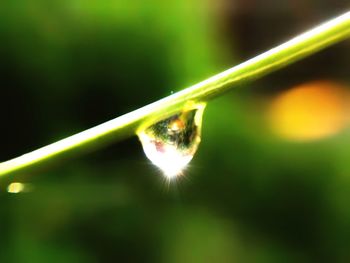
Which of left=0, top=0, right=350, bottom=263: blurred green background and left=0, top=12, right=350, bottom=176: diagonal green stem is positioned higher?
left=0, top=0, right=350, bottom=263: blurred green background

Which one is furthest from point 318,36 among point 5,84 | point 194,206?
point 5,84

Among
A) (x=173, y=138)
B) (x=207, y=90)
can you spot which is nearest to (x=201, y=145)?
(x=173, y=138)

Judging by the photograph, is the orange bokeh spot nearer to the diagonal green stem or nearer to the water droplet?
the water droplet

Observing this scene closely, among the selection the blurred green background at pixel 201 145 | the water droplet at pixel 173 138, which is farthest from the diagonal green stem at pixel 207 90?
the blurred green background at pixel 201 145

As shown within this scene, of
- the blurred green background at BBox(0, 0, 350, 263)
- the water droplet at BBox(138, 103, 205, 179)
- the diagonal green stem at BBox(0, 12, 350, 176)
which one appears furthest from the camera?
the blurred green background at BBox(0, 0, 350, 263)

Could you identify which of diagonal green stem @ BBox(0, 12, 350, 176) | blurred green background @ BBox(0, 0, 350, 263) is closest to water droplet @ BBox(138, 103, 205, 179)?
diagonal green stem @ BBox(0, 12, 350, 176)

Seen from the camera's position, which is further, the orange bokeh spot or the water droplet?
the orange bokeh spot

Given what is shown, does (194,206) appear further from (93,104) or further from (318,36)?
(318,36)

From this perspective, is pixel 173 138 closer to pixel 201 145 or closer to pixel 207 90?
pixel 207 90
